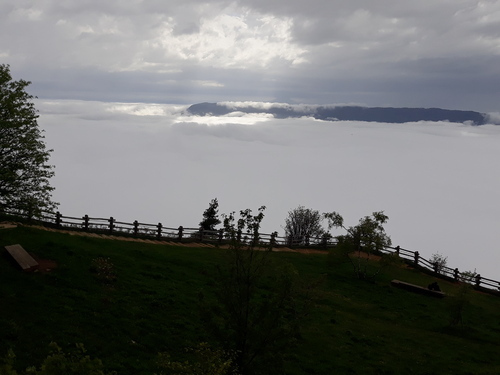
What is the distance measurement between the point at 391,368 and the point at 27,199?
765 inches

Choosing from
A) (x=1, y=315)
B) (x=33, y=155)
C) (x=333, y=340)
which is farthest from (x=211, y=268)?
(x=1, y=315)

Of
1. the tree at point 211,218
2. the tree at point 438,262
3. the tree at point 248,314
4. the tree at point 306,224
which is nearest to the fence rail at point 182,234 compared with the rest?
the tree at point 438,262

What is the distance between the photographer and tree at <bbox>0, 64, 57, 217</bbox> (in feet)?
69.6

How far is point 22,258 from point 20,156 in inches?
223

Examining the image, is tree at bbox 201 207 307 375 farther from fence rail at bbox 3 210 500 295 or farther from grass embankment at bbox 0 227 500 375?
fence rail at bbox 3 210 500 295

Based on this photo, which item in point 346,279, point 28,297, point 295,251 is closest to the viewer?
point 28,297

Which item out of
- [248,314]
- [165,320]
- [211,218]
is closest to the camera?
[248,314]

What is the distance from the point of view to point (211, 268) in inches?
1104

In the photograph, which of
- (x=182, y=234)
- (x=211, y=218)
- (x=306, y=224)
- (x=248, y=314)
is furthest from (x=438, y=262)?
(x=248, y=314)

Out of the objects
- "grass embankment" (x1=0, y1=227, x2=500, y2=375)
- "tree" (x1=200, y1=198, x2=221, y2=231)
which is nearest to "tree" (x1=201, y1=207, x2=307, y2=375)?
"grass embankment" (x1=0, y1=227, x2=500, y2=375)

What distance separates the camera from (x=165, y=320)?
18.1 meters

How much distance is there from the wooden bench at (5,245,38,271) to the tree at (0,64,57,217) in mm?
2318

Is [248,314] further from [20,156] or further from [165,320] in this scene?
[20,156]

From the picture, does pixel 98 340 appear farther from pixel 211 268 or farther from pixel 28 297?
pixel 211 268
